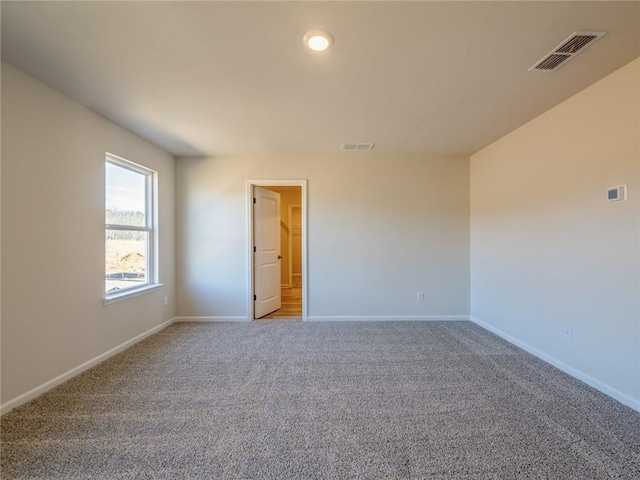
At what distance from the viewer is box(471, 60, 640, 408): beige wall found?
206 centimetres

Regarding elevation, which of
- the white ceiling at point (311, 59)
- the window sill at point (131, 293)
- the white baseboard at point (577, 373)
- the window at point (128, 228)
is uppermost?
the white ceiling at point (311, 59)

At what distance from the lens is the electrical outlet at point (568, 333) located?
2.53 m

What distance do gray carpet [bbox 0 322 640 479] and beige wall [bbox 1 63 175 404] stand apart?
1.00 ft

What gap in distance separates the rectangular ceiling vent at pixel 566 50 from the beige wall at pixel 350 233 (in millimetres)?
2168

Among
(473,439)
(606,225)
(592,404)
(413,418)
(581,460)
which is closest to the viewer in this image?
(581,460)

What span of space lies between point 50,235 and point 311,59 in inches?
96.1

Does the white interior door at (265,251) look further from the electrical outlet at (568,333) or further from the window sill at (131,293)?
the electrical outlet at (568,333)

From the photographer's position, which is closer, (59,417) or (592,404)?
(59,417)

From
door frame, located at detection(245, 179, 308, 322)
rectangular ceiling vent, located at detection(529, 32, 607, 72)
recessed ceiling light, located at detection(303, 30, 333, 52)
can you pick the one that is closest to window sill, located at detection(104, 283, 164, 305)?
door frame, located at detection(245, 179, 308, 322)

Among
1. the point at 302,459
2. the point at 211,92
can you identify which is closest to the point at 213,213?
the point at 211,92

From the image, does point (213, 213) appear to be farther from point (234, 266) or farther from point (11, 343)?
point (11, 343)

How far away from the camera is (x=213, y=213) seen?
4.18 meters

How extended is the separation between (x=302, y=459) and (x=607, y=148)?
3.08m

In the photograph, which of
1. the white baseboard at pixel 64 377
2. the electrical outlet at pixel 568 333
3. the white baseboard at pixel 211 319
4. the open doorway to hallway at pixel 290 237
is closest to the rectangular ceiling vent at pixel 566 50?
the electrical outlet at pixel 568 333
